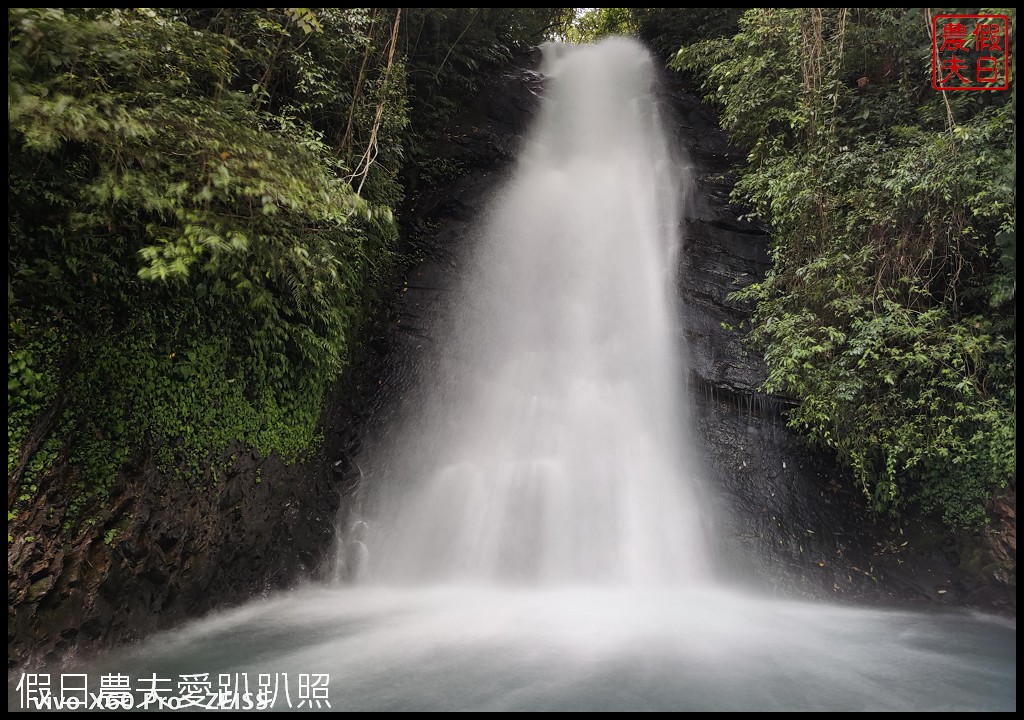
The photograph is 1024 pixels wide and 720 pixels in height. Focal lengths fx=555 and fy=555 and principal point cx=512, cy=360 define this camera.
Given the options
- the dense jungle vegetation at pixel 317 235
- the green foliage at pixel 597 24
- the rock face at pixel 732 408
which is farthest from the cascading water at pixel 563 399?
the green foliage at pixel 597 24

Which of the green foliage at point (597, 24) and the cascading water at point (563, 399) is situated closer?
the cascading water at point (563, 399)

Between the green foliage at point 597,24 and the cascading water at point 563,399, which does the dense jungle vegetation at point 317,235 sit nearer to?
the cascading water at point 563,399

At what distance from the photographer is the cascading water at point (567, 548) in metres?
3.98

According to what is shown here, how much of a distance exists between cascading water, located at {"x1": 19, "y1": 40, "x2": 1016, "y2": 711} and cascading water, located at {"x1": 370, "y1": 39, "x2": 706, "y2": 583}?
25 mm

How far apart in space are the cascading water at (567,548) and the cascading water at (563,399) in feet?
0.08

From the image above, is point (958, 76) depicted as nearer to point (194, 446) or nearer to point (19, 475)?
point (194, 446)

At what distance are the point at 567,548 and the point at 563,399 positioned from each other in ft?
6.53

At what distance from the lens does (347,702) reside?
142 inches

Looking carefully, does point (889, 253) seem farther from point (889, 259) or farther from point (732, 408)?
point (732, 408)

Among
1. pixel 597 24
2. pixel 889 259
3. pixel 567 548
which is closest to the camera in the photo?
pixel 889 259

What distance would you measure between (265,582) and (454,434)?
2.68 meters

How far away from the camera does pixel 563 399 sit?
7.41 meters

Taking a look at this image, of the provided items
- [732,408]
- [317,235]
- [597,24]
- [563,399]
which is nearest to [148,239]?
[317,235]

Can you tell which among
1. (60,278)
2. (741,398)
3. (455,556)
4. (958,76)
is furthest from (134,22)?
(958,76)
